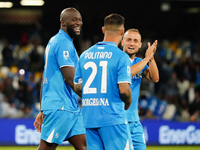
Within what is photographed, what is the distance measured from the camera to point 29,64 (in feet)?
55.5

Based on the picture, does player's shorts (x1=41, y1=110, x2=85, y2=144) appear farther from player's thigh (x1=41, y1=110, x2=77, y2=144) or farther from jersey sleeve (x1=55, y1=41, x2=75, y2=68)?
jersey sleeve (x1=55, y1=41, x2=75, y2=68)

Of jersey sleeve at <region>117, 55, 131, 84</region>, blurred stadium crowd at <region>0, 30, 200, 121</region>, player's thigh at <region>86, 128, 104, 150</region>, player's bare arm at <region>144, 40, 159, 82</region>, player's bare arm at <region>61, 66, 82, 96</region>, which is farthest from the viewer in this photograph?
blurred stadium crowd at <region>0, 30, 200, 121</region>

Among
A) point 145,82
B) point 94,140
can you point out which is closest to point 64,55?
point 94,140

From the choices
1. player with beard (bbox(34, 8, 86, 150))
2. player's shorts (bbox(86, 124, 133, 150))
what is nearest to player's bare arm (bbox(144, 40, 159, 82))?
player with beard (bbox(34, 8, 86, 150))

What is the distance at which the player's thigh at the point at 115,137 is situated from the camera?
176 inches

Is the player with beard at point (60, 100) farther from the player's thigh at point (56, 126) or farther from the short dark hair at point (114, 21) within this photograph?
the short dark hair at point (114, 21)

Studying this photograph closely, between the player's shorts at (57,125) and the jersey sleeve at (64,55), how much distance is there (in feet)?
1.96

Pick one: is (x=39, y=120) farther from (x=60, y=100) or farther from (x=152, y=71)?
(x=152, y=71)

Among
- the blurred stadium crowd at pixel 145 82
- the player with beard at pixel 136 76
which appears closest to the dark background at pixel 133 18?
the blurred stadium crowd at pixel 145 82

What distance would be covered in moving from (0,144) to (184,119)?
19.6ft

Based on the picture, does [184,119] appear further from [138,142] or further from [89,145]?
[89,145]

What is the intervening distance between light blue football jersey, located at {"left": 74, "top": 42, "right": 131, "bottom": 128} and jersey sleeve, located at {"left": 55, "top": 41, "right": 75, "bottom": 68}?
70cm

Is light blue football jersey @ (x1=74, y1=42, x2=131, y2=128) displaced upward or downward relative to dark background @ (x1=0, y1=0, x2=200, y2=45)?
downward

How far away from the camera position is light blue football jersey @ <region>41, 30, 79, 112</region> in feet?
17.5
